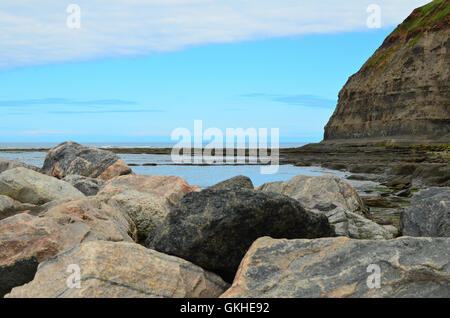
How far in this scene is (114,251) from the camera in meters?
4.00

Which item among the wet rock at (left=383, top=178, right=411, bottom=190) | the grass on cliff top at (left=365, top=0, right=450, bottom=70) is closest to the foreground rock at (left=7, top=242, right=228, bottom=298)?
the wet rock at (left=383, top=178, right=411, bottom=190)

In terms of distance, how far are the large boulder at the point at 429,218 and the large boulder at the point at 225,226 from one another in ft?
8.41

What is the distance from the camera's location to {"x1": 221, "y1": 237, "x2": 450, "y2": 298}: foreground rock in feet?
11.7

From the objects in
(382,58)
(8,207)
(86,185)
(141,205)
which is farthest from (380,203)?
(382,58)

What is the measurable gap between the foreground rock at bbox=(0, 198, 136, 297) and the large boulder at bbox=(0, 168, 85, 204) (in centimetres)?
233

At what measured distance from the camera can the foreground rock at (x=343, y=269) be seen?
3576 millimetres

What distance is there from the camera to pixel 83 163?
14.7 m

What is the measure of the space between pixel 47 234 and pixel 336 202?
5.23 metres

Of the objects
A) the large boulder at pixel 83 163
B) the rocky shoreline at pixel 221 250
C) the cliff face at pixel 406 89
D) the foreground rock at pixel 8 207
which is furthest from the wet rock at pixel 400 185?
the cliff face at pixel 406 89

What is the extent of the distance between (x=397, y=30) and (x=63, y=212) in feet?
304

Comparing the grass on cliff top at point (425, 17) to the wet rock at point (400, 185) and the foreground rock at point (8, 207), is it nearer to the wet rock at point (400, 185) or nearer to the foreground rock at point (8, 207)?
the wet rock at point (400, 185)

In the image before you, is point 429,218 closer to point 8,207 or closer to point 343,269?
point 343,269

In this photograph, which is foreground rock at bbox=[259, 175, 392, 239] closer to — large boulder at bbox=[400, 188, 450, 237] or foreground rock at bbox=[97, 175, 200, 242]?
large boulder at bbox=[400, 188, 450, 237]

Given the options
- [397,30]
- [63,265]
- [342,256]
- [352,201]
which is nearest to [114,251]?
[63,265]
